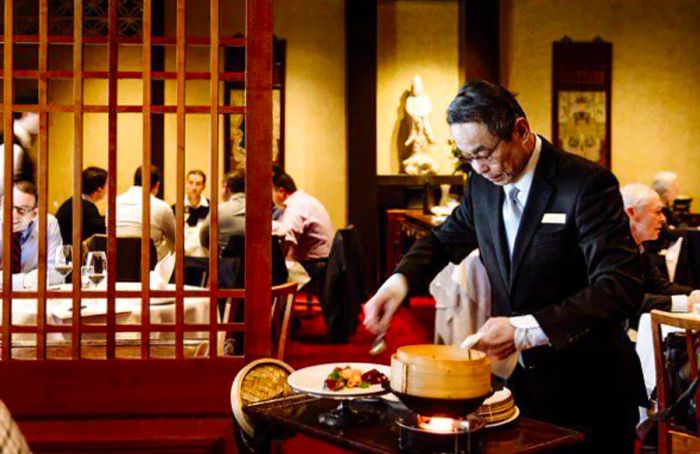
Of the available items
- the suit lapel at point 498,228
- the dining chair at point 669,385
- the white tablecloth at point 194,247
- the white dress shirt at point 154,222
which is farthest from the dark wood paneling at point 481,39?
the suit lapel at point 498,228

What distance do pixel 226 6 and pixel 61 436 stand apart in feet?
24.7

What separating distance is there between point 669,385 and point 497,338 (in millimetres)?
1489

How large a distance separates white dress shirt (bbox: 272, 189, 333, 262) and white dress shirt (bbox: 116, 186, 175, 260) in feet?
4.62

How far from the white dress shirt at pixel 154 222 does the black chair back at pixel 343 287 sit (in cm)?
117

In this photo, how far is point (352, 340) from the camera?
6.40m

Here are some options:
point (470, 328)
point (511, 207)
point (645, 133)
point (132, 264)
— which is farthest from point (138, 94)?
point (511, 207)

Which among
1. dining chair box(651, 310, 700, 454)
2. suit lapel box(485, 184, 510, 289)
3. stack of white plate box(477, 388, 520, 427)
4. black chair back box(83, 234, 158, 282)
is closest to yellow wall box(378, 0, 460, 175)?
black chair back box(83, 234, 158, 282)

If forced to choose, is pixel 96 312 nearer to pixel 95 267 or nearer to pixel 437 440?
pixel 95 267

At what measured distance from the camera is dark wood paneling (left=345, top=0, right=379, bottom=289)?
30.9 feet

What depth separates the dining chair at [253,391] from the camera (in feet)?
6.38

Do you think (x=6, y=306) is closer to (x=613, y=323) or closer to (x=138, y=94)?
(x=613, y=323)

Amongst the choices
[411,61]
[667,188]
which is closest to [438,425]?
[667,188]

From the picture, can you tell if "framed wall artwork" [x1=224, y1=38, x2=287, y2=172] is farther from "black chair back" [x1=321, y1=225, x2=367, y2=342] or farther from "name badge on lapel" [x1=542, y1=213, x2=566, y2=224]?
"name badge on lapel" [x1=542, y1=213, x2=566, y2=224]

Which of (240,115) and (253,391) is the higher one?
(240,115)
